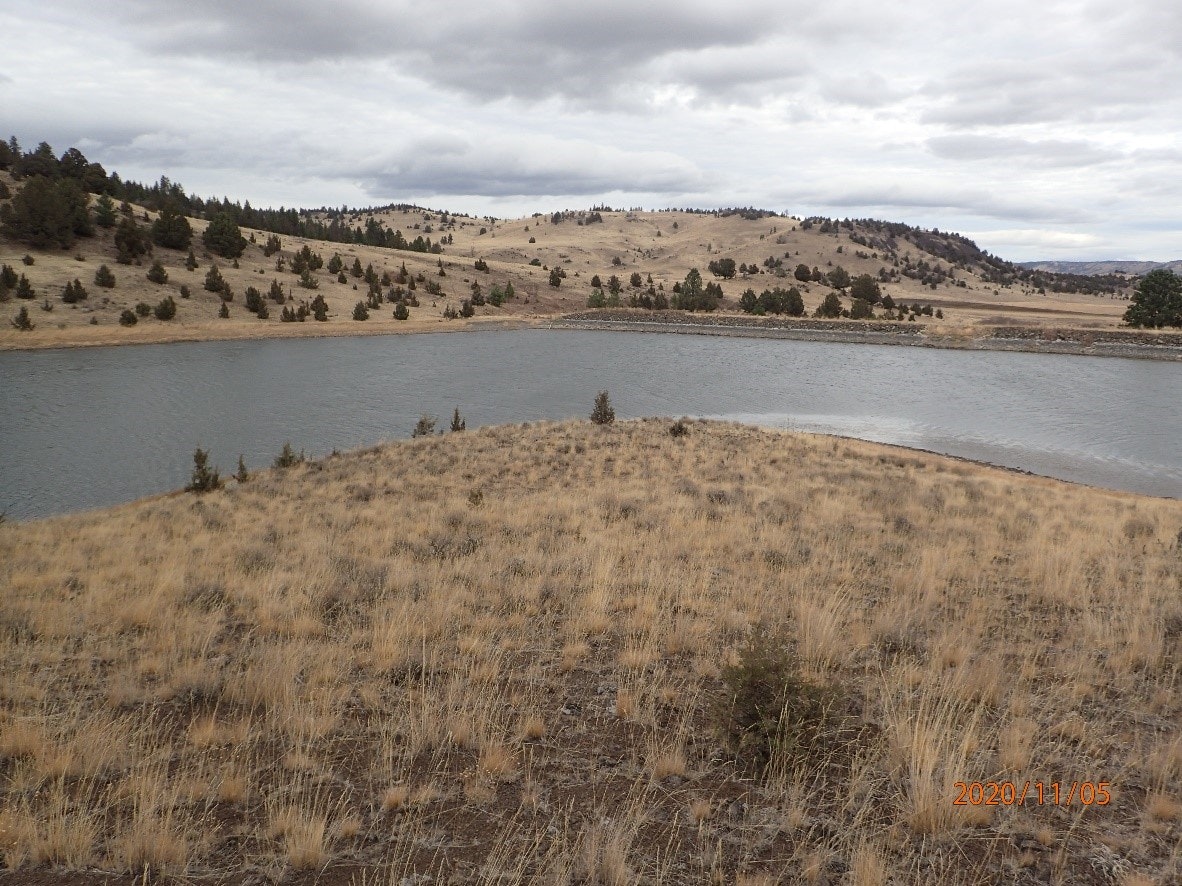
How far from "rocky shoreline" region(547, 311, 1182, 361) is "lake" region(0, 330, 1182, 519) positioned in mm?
3618

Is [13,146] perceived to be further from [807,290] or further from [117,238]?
[807,290]

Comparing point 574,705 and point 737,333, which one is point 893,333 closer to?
point 737,333

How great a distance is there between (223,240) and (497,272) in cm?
2955

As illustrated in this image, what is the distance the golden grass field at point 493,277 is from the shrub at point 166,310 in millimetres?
497

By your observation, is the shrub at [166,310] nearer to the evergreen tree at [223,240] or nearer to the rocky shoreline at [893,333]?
the evergreen tree at [223,240]

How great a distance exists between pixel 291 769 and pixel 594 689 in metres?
2.21

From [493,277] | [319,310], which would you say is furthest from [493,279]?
[319,310]

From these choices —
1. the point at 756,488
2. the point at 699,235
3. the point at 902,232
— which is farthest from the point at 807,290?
the point at 756,488

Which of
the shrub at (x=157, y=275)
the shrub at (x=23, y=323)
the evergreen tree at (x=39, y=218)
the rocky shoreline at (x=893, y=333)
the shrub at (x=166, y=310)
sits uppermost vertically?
the evergreen tree at (x=39, y=218)

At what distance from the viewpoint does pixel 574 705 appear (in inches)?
207

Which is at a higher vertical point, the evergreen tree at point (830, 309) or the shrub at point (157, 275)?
the evergreen tree at point (830, 309)

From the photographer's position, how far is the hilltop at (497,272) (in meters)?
50.8
